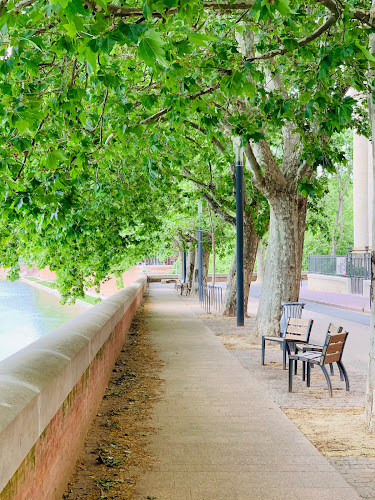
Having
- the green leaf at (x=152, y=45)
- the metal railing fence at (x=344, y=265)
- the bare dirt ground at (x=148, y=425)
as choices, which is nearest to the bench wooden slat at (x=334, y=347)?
the bare dirt ground at (x=148, y=425)

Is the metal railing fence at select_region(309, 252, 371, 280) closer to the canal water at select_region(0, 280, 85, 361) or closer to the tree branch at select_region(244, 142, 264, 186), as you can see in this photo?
the canal water at select_region(0, 280, 85, 361)

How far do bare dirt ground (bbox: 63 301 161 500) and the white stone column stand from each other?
26585mm

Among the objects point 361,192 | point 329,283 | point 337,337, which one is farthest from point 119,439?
point 329,283

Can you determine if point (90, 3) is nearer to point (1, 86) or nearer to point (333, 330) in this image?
point (1, 86)

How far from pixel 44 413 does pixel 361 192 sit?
3486 centimetres

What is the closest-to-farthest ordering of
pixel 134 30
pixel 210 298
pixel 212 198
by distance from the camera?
pixel 134 30 → pixel 212 198 → pixel 210 298

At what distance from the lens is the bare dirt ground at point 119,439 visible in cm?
482

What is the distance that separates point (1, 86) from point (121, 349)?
25.9ft

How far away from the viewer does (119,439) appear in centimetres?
627

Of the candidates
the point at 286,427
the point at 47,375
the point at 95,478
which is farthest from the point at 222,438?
the point at 47,375

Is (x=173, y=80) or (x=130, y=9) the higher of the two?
(x=130, y=9)

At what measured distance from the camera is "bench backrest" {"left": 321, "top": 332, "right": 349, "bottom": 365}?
8.35 meters

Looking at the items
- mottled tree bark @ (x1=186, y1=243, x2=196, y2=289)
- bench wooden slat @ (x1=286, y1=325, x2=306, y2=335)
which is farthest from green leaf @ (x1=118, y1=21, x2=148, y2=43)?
mottled tree bark @ (x1=186, y1=243, x2=196, y2=289)

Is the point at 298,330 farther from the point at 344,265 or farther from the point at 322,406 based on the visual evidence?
the point at 344,265
